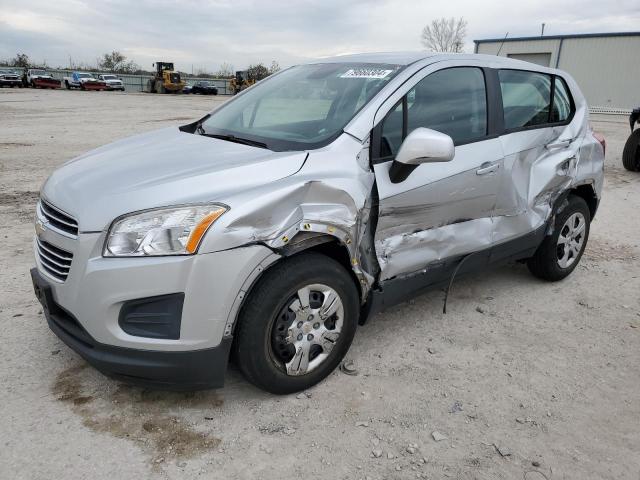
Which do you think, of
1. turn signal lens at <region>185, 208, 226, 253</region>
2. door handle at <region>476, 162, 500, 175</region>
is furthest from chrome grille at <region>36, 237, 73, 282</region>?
door handle at <region>476, 162, 500, 175</region>

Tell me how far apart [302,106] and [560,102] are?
7.26ft

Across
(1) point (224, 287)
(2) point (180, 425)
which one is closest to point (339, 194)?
(1) point (224, 287)

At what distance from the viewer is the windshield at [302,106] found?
292 centimetres

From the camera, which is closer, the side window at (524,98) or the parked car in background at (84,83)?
the side window at (524,98)

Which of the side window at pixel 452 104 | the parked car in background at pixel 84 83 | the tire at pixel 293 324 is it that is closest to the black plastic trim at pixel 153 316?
the tire at pixel 293 324

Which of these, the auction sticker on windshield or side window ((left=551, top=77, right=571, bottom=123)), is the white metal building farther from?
the auction sticker on windshield

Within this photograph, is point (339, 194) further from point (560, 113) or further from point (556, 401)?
point (560, 113)

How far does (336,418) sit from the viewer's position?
2625mm

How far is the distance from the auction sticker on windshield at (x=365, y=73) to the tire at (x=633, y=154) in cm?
847

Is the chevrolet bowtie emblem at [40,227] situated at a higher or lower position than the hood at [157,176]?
lower

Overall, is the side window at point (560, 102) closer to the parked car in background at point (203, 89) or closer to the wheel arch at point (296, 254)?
the wheel arch at point (296, 254)

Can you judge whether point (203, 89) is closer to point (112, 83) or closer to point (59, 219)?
point (112, 83)

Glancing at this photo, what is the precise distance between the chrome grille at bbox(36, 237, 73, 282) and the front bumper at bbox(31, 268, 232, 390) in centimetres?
9

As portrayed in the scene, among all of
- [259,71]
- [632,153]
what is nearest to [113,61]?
[259,71]
